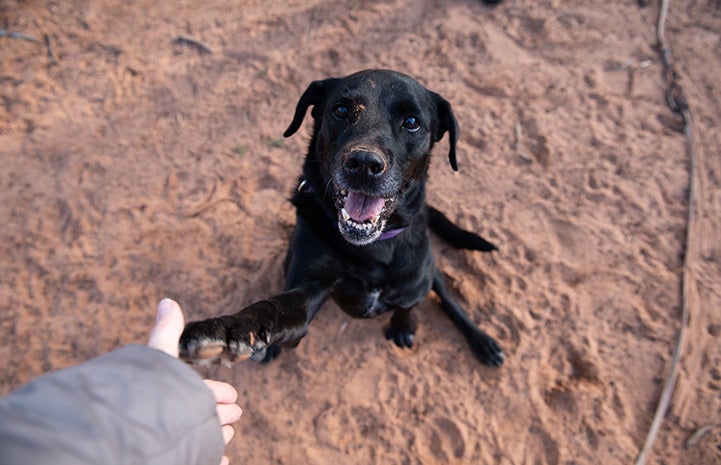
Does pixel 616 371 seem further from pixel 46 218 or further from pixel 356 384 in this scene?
pixel 46 218

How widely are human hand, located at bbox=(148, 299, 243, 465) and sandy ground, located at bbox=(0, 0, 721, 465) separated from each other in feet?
4.06

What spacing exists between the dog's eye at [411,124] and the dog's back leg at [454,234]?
38.1 inches

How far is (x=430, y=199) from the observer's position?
3.40 meters

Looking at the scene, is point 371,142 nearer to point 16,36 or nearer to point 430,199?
point 430,199

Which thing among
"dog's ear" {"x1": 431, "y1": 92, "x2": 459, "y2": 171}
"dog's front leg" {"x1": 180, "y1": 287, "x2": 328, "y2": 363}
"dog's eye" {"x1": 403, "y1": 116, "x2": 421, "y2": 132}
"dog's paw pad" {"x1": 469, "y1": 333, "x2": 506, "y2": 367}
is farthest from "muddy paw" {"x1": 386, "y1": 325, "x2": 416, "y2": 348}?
"dog's eye" {"x1": 403, "y1": 116, "x2": 421, "y2": 132}

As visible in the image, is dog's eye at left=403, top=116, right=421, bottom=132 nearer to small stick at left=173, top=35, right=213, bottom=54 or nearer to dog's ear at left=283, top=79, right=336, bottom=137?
dog's ear at left=283, top=79, right=336, bottom=137

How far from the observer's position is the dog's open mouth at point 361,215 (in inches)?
78.8

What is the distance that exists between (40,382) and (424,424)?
79.4 inches

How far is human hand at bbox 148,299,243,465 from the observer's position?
3.99 ft

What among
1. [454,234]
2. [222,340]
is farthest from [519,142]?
[222,340]

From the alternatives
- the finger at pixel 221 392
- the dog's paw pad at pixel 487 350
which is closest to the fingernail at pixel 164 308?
the finger at pixel 221 392

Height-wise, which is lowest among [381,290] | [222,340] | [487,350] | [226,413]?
[487,350]

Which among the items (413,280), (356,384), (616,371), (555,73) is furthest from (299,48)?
(616,371)

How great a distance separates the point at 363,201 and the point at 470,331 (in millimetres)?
1246
